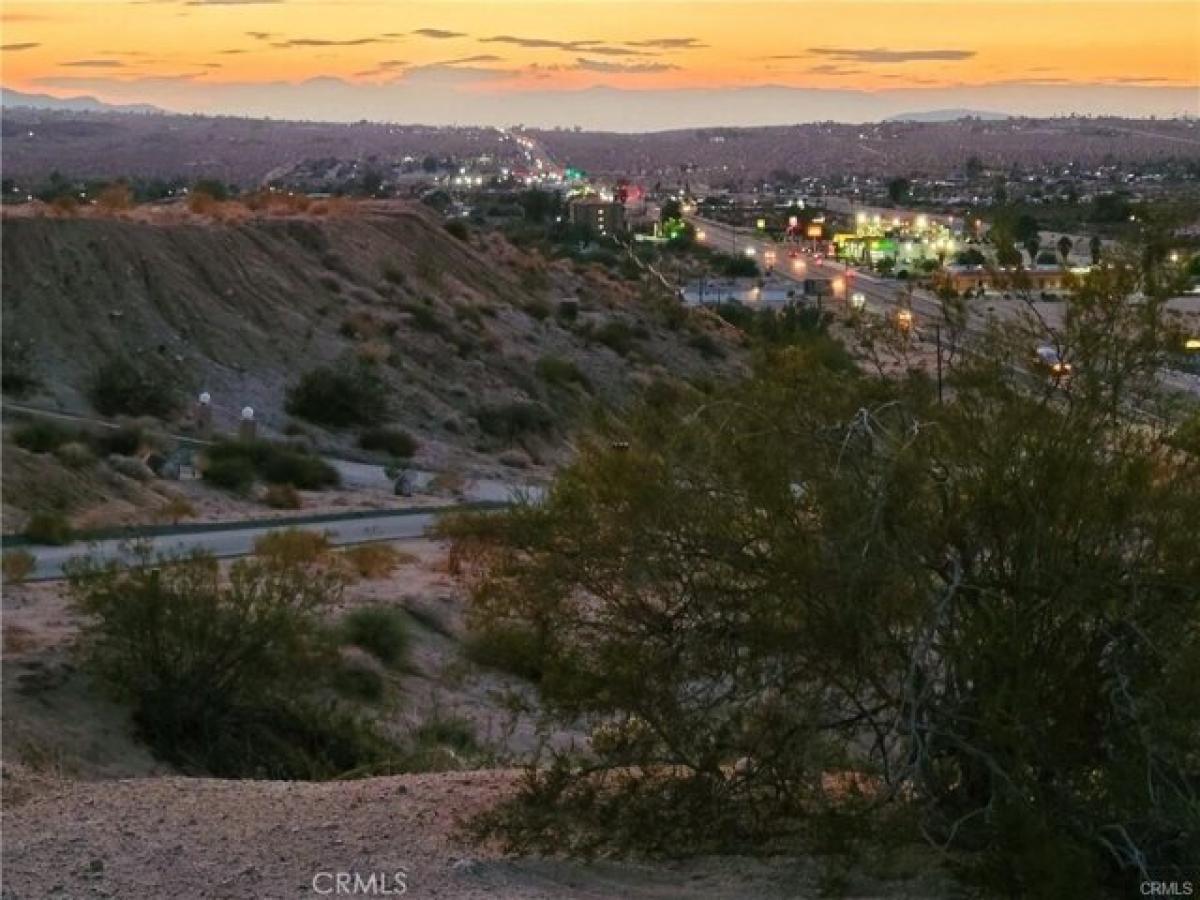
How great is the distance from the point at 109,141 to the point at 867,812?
196800mm

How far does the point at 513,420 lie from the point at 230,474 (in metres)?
16.3

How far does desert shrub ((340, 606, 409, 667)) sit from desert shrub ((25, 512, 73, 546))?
18.6 feet

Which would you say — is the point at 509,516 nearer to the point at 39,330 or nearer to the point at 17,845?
the point at 17,845

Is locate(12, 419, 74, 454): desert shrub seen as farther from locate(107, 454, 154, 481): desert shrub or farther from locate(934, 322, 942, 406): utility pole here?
locate(934, 322, 942, 406): utility pole

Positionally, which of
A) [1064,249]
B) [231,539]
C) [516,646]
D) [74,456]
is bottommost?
[231,539]

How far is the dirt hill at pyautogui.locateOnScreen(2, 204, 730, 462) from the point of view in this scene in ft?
155

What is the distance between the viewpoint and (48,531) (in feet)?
86.2

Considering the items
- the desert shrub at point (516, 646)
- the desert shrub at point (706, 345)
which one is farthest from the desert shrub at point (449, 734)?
the desert shrub at point (706, 345)

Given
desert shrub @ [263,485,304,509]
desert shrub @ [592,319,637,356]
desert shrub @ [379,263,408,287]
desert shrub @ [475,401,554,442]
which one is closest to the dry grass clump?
desert shrub @ [263,485,304,509]

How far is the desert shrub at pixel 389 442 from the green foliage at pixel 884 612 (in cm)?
3362

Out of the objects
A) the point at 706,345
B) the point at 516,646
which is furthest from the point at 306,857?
A: the point at 706,345

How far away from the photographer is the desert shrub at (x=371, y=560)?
2612 cm

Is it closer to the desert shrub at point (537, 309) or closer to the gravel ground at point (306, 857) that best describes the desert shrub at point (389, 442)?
the desert shrub at point (537, 309)

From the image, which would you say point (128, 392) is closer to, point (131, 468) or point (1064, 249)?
point (131, 468)
